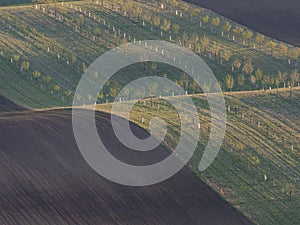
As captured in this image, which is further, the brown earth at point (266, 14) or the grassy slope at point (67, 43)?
the brown earth at point (266, 14)

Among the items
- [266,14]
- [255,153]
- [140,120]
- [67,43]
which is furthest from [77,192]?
[266,14]

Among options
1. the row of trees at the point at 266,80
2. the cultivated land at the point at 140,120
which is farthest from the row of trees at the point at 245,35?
the row of trees at the point at 266,80

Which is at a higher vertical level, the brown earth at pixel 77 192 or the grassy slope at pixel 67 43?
the brown earth at pixel 77 192

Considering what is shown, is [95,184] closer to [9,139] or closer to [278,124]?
[9,139]

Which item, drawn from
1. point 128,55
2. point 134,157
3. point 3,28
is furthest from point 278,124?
point 3,28

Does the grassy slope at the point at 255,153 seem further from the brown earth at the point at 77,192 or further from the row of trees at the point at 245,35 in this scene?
the row of trees at the point at 245,35

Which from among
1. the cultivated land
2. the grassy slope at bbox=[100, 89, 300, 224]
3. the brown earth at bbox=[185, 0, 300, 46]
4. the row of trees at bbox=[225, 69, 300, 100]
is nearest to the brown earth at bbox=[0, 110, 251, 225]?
the cultivated land

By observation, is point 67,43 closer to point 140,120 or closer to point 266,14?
point 266,14
